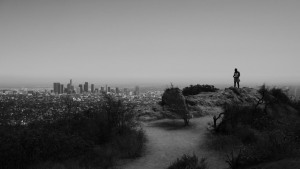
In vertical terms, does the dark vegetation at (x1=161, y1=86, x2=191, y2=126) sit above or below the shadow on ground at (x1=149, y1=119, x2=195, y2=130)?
above

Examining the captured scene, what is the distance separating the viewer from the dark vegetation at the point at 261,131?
10.0 meters

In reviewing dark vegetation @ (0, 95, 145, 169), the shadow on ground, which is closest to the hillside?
the shadow on ground

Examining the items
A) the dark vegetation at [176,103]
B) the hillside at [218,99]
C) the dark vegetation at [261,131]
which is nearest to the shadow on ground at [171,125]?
the dark vegetation at [176,103]

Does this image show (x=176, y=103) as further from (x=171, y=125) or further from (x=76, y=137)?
(x=76, y=137)

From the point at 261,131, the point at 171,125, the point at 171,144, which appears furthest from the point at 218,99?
the point at 171,144

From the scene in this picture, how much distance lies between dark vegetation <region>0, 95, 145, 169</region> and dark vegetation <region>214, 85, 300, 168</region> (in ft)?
15.7

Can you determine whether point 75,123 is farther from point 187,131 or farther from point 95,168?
point 187,131

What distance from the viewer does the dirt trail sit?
38.8 ft

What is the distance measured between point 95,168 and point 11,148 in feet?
10.7

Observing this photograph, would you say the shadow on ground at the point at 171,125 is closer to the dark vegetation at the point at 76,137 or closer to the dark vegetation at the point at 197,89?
the dark vegetation at the point at 76,137

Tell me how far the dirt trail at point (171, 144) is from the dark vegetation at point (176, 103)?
2.18ft

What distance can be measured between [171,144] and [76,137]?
4889 millimetres

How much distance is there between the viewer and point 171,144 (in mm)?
14523

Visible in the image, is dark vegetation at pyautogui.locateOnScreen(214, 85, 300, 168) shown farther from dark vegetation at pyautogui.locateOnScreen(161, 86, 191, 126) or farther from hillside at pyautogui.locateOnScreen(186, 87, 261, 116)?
dark vegetation at pyautogui.locateOnScreen(161, 86, 191, 126)
